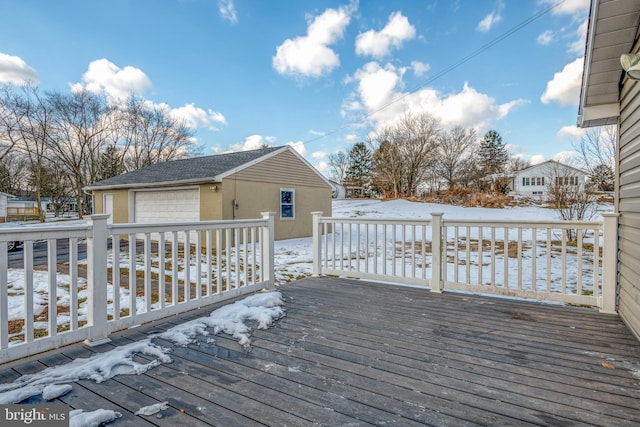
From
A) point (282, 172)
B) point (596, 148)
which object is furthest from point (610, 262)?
point (596, 148)

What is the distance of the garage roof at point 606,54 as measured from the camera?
2389mm

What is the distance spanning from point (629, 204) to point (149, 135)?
2621 cm

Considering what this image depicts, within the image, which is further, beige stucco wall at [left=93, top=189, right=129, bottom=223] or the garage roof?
beige stucco wall at [left=93, top=189, right=129, bottom=223]

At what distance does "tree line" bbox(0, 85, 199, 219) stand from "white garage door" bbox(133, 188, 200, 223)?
13.2 m

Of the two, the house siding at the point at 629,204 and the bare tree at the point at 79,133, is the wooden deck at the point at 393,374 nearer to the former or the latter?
the house siding at the point at 629,204

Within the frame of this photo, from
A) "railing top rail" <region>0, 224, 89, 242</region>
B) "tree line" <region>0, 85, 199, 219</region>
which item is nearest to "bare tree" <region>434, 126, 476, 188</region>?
"tree line" <region>0, 85, 199, 219</region>

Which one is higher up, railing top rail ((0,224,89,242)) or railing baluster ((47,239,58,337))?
railing top rail ((0,224,89,242))

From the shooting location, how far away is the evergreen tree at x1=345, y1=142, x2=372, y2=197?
31359 millimetres

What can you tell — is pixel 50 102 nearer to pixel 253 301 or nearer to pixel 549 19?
pixel 253 301

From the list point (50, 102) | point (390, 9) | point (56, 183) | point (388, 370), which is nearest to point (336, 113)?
point (390, 9)

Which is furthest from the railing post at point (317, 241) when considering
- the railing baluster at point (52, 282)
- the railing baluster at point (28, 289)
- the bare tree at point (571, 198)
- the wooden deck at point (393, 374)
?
the bare tree at point (571, 198)

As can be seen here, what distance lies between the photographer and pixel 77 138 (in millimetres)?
20203

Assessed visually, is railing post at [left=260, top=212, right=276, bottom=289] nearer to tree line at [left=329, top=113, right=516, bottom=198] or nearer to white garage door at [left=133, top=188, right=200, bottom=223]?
white garage door at [left=133, top=188, right=200, bottom=223]

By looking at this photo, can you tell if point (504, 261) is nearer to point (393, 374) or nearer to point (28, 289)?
point (393, 374)
